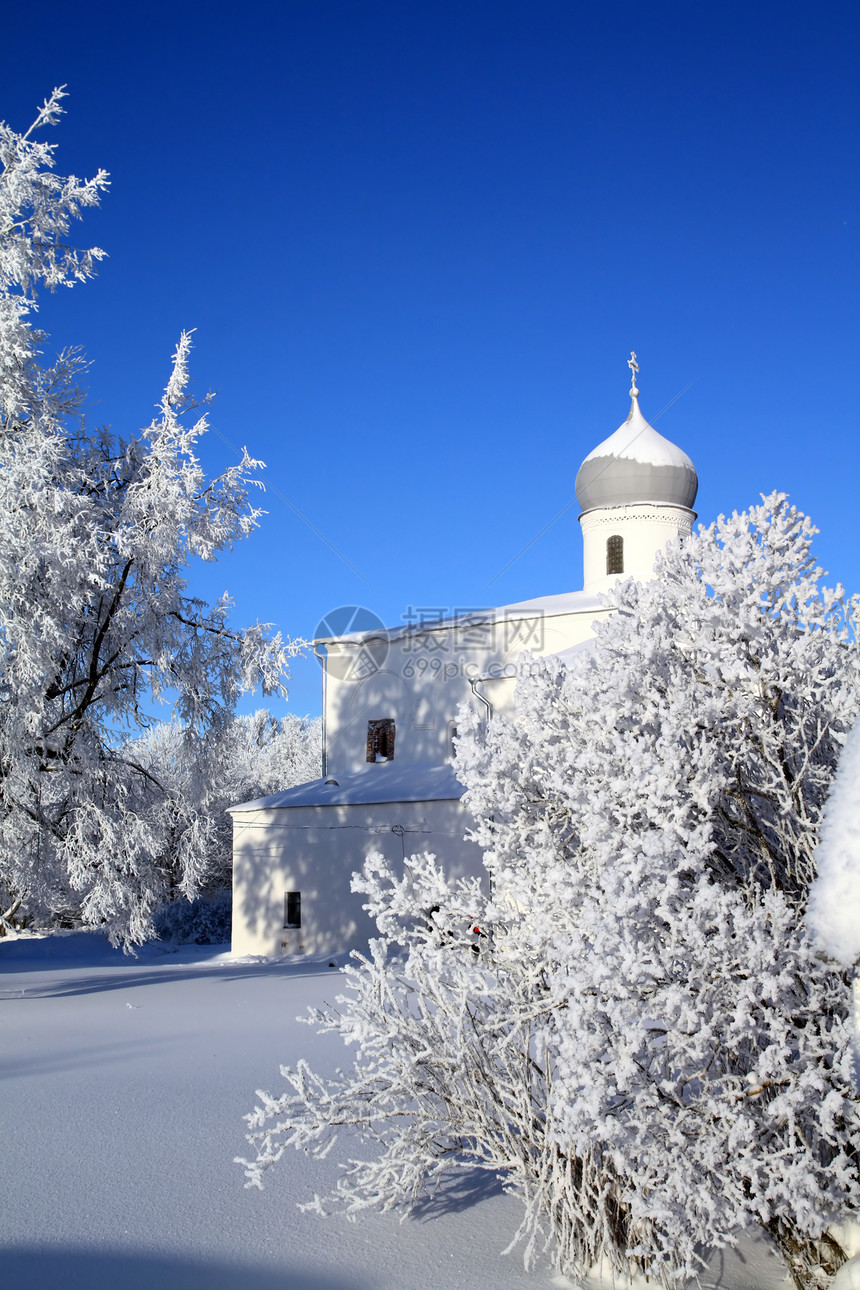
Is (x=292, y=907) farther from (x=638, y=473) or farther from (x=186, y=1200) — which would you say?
(x=186, y=1200)

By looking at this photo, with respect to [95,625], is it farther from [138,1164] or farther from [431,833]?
[431,833]

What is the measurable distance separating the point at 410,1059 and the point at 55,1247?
1.48 metres

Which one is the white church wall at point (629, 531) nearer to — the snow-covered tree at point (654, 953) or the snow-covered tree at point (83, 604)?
the snow-covered tree at point (83, 604)

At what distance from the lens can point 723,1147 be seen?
3432 millimetres

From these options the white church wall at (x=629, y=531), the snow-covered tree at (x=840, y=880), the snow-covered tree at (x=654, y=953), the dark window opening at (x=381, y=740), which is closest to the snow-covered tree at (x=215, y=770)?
the dark window opening at (x=381, y=740)

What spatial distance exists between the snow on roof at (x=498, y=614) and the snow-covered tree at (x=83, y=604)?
1049cm

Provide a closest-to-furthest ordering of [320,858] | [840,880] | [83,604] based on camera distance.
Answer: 1. [840,880]
2. [83,604]
3. [320,858]

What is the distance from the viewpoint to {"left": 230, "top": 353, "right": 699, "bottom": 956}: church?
18.7 meters

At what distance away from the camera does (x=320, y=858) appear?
1922 centimetres

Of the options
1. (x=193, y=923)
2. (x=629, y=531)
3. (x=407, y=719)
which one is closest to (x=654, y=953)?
(x=407, y=719)

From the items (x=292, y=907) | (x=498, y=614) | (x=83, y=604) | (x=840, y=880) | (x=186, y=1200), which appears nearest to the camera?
(x=840, y=880)

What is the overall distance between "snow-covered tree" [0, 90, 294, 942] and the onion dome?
12.7 metres

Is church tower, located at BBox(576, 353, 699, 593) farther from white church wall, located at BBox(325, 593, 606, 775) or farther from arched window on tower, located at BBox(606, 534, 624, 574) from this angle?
white church wall, located at BBox(325, 593, 606, 775)

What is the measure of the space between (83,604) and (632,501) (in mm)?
14710
